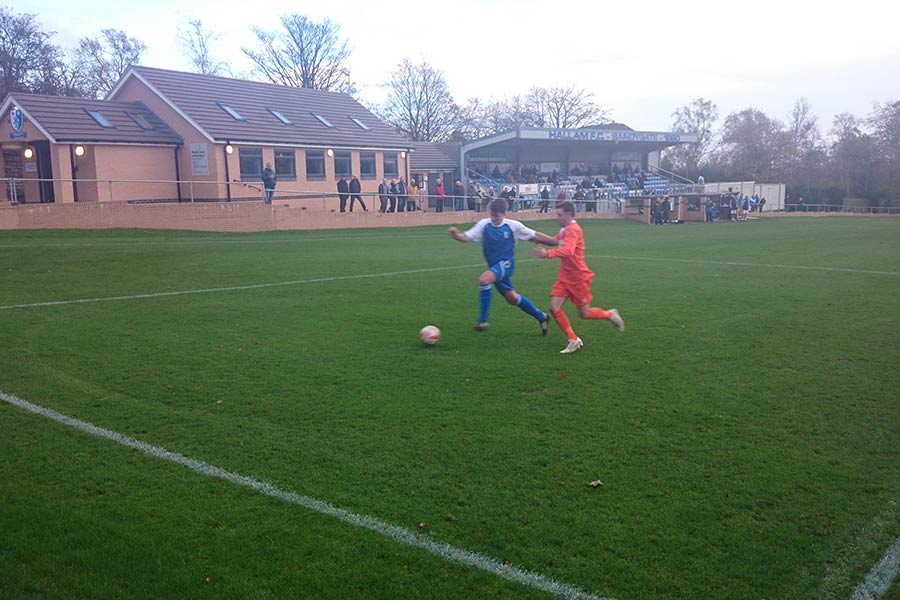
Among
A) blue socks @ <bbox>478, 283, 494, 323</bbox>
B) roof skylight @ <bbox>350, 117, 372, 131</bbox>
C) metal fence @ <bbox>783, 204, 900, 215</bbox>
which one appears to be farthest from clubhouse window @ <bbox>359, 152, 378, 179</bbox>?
metal fence @ <bbox>783, 204, 900, 215</bbox>

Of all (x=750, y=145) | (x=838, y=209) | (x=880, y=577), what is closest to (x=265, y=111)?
(x=880, y=577)

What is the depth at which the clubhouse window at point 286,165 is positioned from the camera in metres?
33.6

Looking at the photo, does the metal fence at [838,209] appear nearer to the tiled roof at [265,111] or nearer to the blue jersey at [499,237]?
the tiled roof at [265,111]

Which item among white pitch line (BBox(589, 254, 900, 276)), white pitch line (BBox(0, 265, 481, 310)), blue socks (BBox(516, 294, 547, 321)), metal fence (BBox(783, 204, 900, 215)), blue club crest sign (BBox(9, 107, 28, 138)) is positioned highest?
blue club crest sign (BBox(9, 107, 28, 138))

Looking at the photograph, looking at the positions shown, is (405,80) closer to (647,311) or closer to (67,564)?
(647,311)

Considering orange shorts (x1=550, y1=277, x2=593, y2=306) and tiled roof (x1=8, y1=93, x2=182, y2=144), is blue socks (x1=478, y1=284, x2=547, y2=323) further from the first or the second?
tiled roof (x1=8, y1=93, x2=182, y2=144)

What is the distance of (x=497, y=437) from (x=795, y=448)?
211cm

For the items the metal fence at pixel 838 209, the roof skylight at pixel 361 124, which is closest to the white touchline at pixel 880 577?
the roof skylight at pixel 361 124

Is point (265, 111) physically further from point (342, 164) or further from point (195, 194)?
point (195, 194)

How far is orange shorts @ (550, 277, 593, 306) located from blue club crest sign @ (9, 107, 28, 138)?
27.0 m

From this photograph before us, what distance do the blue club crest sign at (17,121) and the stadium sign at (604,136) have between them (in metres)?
26.7

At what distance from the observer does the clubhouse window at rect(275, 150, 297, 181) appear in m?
33.6

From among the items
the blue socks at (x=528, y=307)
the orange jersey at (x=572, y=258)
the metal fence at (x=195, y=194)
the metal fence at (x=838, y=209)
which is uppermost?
the metal fence at (x=195, y=194)

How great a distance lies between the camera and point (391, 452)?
5281 millimetres
